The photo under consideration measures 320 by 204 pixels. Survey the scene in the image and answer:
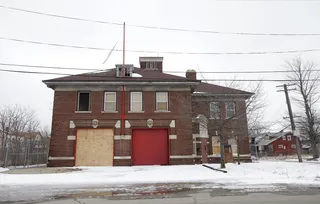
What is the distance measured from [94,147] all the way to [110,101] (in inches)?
166

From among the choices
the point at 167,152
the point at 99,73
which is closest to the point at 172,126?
the point at 167,152

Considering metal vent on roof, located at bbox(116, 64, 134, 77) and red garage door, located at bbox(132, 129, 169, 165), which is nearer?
red garage door, located at bbox(132, 129, 169, 165)

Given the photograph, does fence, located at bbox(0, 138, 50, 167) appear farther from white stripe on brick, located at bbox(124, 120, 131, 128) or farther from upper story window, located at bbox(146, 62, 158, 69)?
upper story window, located at bbox(146, 62, 158, 69)

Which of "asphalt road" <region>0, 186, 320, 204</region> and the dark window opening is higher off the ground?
the dark window opening

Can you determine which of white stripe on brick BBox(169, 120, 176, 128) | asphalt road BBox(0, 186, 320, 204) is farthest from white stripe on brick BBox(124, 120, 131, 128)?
asphalt road BBox(0, 186, 320, 204)

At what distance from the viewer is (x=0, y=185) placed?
11969 millimetres

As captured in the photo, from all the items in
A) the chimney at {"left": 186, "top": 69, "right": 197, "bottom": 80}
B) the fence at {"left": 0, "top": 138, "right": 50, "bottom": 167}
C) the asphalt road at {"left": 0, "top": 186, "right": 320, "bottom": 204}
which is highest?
the chimney at {"left": 186, "top": 69, "right": 197, "bottom": 80}

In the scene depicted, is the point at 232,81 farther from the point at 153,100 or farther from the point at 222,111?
the point at 153,100

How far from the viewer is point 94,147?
21719 mm

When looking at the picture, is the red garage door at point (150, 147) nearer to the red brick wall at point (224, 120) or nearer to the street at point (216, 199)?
the red brick wall at point (224, 120)

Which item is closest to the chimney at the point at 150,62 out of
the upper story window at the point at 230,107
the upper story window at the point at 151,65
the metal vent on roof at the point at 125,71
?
the upper story window at the point at 151,65

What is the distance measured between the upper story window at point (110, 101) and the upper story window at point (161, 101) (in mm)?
3798

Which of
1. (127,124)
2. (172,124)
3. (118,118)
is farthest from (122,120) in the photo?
(172,124)

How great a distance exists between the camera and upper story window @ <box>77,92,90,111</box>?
74.1 feet
